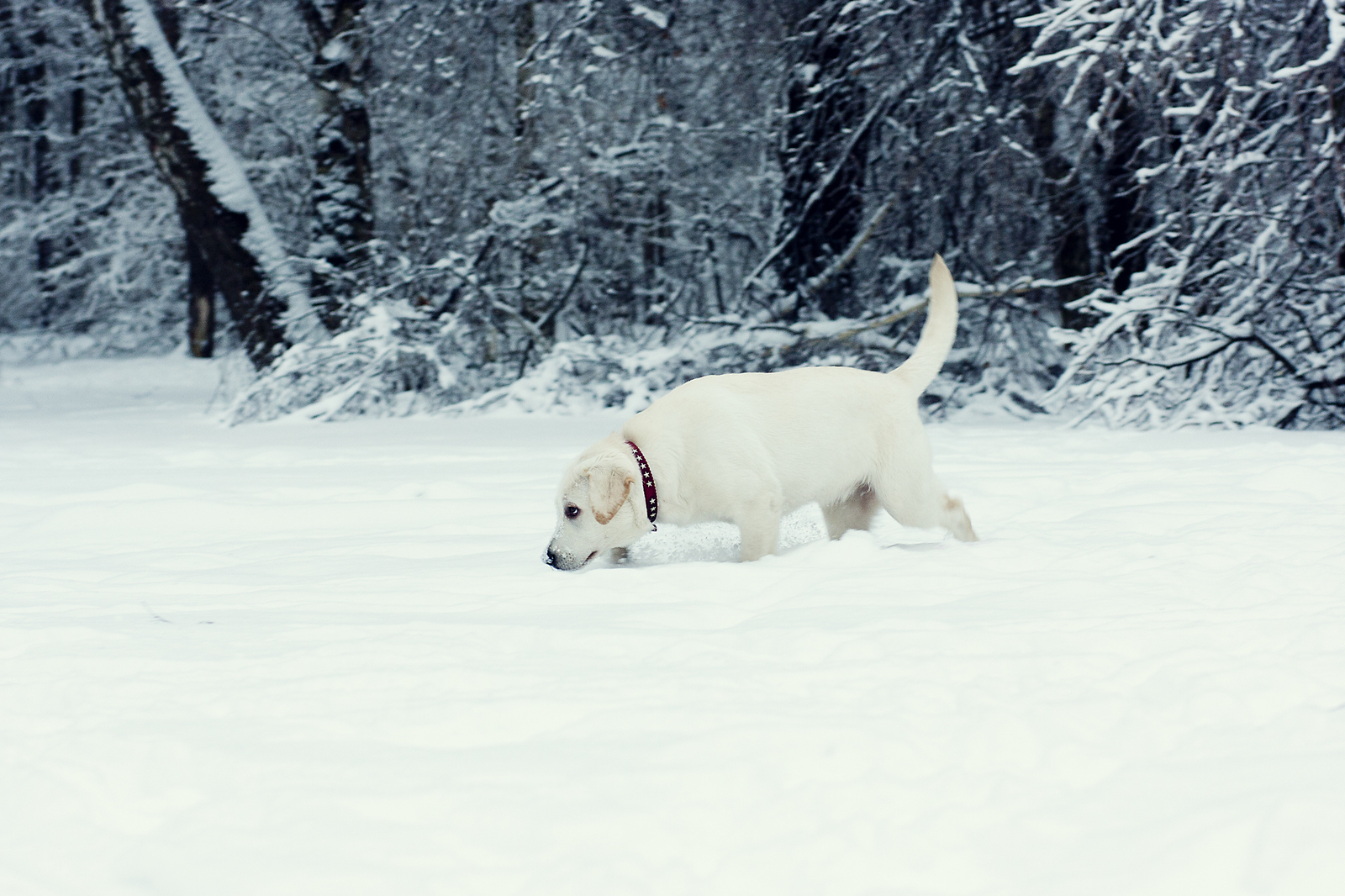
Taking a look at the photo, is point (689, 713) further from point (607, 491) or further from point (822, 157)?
point (822, 157)

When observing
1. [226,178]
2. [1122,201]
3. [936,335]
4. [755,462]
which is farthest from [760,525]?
[226,178]

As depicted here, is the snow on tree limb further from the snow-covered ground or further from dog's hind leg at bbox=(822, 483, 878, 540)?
dog's hind leg at bbox=(822, 483, 878, 540)

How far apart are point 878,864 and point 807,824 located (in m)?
0.13

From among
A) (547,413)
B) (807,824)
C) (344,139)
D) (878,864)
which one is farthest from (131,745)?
(344,139)

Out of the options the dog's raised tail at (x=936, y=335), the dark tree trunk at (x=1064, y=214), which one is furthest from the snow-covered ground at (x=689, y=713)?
the dark tree trunk at (x=1064, y=214)

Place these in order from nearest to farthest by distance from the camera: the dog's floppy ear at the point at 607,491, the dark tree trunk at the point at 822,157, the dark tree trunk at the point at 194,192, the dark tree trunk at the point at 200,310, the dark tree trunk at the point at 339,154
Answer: the dog's floppy ear at the point at 607,491 < the dark tree trunk at the point at 822,157 < the dark tree trunk at the point at 194,192 < the dark tree trunk at the point at 339,154 < the dark tree trunk at the point at 200,310

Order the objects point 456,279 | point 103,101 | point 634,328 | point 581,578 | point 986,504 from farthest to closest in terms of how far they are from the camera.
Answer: point 103,101, point 634,328, point 456,279, point 986,504, point 581,578

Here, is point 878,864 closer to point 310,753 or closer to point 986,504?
point 310,753

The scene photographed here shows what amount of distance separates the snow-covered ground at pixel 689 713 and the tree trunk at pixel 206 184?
18.9ft

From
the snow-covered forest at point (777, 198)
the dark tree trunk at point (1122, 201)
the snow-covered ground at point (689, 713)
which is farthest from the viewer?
the dark tree trunk at point (1122, 201)

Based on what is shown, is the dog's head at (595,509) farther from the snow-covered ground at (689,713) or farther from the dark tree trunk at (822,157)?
the dark tree trunk at (822,157)

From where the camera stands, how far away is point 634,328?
1066 cm

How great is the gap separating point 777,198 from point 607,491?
24.3 feet

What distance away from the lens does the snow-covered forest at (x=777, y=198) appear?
21.1 feet
